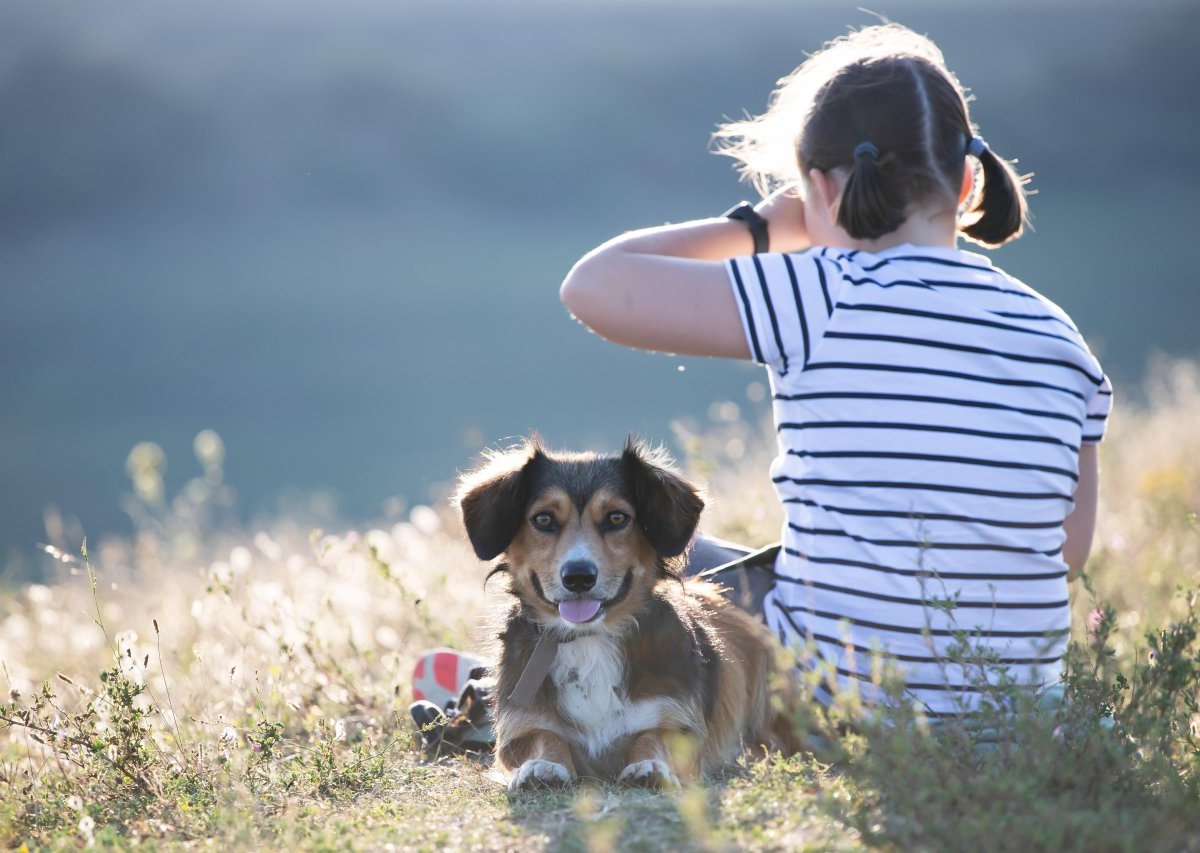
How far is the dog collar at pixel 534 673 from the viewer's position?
12.8ft

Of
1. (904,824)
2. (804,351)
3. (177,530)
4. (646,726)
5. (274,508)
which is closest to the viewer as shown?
(904,824)

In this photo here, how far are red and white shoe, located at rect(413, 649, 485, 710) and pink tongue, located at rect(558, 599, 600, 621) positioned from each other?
1.07 meters

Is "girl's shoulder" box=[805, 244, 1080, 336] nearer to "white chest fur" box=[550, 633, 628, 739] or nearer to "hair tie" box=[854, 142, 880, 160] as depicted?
"hair tie" box=[854, 142, 880, 160]

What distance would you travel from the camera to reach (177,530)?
8.39m

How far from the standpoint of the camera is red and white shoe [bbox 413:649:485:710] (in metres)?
4.91

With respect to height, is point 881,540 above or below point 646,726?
above

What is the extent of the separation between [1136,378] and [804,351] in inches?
826

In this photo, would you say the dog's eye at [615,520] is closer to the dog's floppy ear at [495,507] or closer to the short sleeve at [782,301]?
the dog's floppy ear at [495,507]

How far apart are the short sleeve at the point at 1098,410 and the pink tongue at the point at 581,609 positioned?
1.54m

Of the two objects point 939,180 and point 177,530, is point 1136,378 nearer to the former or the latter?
point 177,530

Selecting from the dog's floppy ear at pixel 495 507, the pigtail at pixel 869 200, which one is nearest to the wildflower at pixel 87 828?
the dog's floppy ear at pixel 495 507

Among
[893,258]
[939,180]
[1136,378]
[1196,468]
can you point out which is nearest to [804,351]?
[893,258]

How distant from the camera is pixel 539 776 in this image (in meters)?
3.73

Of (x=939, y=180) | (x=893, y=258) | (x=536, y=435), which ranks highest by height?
(x=939, y=180)
